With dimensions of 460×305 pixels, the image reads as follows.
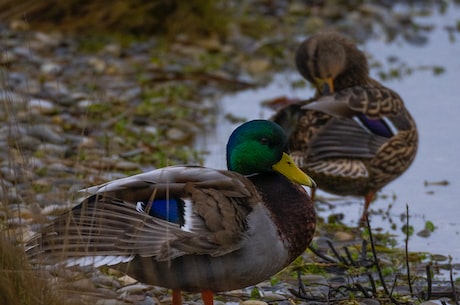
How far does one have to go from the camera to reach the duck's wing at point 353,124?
6.46 metres

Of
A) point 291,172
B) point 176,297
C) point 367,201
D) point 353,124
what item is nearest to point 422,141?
point 367,201

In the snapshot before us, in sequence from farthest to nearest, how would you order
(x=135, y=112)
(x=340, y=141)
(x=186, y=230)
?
1. (x=135, y=112)
2. (x=340, y=141)
3. (x=186, y=230)

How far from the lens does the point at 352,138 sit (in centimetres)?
651

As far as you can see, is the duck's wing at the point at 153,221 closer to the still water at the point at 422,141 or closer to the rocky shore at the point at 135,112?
the rocky shore at the point at 135,112

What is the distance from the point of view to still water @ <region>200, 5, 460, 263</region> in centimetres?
668

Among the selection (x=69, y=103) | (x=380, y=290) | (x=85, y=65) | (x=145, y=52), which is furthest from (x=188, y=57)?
(x=380, y=290)

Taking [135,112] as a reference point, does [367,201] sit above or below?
below

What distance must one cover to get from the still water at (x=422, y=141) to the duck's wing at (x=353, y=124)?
53 cm

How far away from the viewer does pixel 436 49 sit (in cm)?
1112

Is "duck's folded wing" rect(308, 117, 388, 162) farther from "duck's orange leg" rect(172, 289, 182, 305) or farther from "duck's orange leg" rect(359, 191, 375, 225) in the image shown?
"duck's orange leg" rect(172, 289, 182, 305)

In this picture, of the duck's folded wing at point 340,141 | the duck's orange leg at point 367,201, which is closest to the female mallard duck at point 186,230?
the duck's folded wing at point 340,141

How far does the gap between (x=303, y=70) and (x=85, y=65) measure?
3353mm

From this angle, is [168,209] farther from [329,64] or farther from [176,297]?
[329,64]

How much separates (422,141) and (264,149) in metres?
3.84
